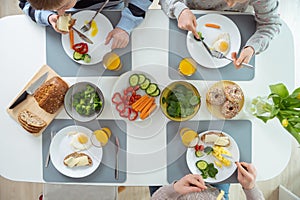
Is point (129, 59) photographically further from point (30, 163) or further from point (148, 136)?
point (30, 163)

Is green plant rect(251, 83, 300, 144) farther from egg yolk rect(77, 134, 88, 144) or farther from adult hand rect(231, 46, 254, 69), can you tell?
egg yolk rect(77, 134, 88, 144)

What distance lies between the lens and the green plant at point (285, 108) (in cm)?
120

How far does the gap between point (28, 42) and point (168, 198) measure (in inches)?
25.8

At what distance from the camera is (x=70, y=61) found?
1.30 metres

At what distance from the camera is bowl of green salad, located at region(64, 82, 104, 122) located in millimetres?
1244

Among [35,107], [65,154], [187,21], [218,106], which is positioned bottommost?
[65,154]

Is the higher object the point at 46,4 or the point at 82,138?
the point at 46,4

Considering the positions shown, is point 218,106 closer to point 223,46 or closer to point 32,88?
point 223,46

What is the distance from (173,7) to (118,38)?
0.19 meters

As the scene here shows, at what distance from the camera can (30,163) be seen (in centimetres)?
132

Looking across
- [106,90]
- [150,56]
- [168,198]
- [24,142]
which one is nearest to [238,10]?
[150,56]

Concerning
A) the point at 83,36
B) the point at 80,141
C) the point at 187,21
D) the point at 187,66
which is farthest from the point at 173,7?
the point at 80,141

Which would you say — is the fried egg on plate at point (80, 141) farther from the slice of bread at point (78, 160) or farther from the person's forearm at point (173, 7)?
the person's forearm at point (173, 7)

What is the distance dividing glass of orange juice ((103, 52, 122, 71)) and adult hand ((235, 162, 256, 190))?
47cm
